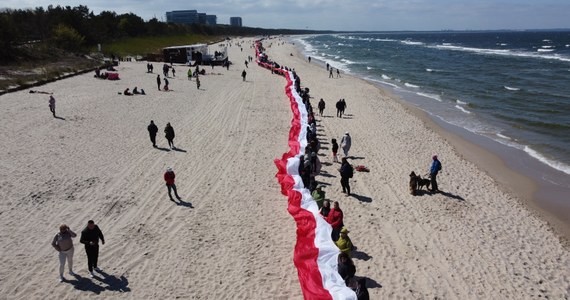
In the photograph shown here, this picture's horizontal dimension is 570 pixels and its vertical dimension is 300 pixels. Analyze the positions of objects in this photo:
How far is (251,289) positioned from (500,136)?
1790 centimetres

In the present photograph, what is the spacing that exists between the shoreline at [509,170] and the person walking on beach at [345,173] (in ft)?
18.2

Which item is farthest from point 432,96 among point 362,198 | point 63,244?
point 63,244

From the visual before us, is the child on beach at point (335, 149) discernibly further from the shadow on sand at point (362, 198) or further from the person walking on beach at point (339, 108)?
the person walking on beach at point (339, 108)

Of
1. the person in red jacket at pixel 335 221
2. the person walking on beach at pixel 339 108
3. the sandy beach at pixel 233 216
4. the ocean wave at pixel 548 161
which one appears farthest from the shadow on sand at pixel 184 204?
the ocean wave at pixel 548 161

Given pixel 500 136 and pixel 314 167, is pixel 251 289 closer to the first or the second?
pixel 314 167

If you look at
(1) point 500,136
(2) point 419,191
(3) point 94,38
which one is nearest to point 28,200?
(2) point 419,191

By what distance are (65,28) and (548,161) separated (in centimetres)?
5266

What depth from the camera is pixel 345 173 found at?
1201cm

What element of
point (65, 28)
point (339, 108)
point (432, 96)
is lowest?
point (432, 96)

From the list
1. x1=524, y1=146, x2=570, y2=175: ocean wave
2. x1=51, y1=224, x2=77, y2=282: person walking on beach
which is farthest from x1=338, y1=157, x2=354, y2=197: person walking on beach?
x1=524, y1=146, x2=570, y2=175: ocean wave

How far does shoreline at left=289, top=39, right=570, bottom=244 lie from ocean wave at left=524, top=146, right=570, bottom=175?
26 cm

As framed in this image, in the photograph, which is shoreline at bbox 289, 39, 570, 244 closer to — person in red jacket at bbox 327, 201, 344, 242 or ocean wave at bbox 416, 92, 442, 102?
person in red jacket at bbox 327, 201, 344, 242

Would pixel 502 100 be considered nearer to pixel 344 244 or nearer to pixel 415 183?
pixel 415 183

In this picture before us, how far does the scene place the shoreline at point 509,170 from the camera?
1244 cm
